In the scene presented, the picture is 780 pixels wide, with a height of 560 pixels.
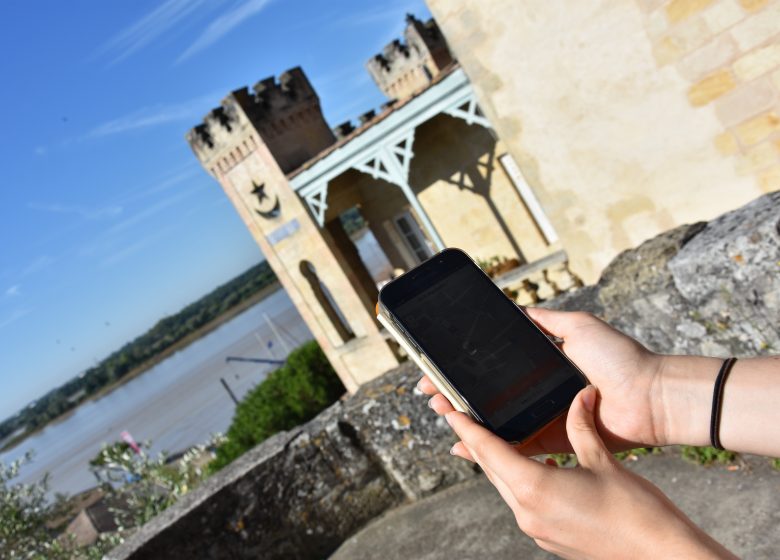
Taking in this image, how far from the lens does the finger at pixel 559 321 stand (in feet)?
6.81

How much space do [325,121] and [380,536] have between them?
1438 cm

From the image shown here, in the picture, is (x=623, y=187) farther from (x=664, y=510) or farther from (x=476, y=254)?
(x=476, y=254)

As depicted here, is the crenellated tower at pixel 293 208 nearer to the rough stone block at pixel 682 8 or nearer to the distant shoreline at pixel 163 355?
the rough stone block at pixel 682 8

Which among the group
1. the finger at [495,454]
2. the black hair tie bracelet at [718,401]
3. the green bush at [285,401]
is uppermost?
the finger at [495,454]

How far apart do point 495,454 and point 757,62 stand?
206 inches

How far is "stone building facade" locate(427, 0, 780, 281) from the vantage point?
5398mm

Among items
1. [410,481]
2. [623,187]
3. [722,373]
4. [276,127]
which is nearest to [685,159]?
[623,187]

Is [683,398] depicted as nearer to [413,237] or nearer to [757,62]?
[757,62]

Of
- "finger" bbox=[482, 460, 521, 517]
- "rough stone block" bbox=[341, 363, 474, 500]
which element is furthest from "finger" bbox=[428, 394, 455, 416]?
"rough stone block" bbox=[341, 363, 474, 500]

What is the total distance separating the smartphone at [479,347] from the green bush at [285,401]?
428 inches

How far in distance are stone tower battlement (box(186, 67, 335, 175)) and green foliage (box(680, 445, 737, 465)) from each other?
13126mm

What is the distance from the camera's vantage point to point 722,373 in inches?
64.0

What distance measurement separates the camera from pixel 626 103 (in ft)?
20.7

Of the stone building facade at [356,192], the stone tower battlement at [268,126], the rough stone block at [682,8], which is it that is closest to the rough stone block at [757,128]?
the rough stone block at [682,8]
